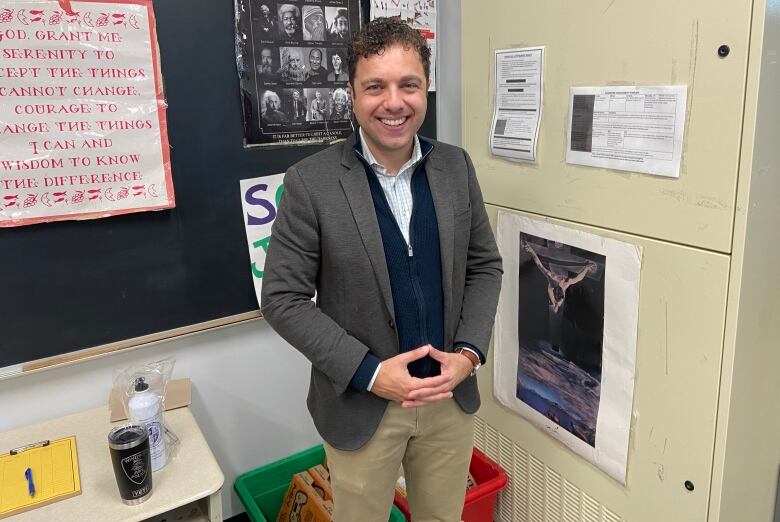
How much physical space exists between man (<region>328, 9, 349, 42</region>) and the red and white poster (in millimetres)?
510

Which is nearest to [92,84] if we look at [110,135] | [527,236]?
[110,135]

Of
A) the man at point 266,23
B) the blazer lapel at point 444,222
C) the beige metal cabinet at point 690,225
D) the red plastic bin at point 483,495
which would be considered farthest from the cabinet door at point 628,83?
the red plastic bin at point 483,495

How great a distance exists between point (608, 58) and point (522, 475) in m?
1.20

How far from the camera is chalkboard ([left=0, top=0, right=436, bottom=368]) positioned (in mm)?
1502

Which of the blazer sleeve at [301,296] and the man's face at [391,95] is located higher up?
the man's face at [391,95]

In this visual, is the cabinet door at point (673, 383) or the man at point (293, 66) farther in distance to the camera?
the man at point (293, 66)

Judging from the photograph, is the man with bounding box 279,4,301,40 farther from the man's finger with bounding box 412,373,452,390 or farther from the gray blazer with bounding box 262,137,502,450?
the man's finger with bounding box 412,373,452,390

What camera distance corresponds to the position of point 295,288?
1.23m

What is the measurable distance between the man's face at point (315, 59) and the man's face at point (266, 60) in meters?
0.12

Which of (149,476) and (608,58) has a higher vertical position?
(608,58)

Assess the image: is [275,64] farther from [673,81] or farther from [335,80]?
[673,81]

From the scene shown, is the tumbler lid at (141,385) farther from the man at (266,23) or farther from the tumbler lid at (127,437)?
the man at (266,23)

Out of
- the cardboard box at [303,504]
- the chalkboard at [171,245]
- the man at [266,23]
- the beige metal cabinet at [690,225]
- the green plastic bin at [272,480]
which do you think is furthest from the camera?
the green plastic bin at [272,480]

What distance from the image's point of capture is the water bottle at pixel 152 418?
1314 mm
